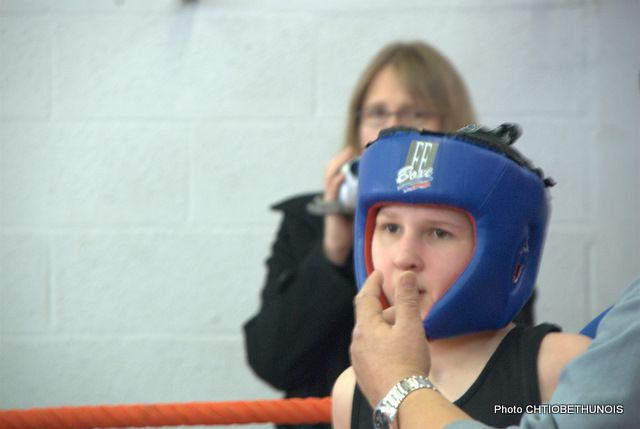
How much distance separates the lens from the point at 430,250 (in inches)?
36.1

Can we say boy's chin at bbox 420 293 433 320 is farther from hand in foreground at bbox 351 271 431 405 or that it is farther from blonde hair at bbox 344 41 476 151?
blonde hair at bbox 344 41 476 151

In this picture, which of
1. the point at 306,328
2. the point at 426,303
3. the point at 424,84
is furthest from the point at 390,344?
the point at 424,84

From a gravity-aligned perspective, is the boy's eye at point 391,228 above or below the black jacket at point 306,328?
above

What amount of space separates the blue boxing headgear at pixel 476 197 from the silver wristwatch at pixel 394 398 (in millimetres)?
194

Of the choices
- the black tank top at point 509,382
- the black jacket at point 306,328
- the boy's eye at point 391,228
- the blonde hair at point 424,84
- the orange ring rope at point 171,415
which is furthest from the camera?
the blonde hair at point 424,84

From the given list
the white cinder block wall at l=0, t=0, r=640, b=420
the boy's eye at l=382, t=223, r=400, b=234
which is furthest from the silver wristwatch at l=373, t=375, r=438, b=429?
the white cinder block wall at l=0, t=0, r=640, b=420

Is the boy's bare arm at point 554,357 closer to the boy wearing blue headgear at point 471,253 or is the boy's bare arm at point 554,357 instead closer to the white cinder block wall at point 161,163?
the boy wearing blue headgear at point 471,253

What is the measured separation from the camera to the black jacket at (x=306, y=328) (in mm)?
1413

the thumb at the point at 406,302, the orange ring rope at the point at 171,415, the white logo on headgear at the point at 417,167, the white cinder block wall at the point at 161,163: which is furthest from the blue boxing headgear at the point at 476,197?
the white cinder block wall at the point at 161,163

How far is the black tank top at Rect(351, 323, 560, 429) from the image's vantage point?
852mm

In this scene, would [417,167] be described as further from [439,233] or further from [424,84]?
[424,84]

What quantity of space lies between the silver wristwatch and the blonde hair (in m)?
0.83

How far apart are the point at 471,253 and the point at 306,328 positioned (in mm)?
557

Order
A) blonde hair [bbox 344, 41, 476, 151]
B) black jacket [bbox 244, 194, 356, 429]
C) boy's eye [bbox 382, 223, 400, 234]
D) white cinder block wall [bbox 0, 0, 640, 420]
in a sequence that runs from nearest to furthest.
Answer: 1. boy's eye [bbox 382, 223, 400, 234]
2. black jacket [bbox 244, 194, 356, 429]
3. blonde hair [bbox 344, 41, 476, 151]
4. white cinder block wall [bbox 0, 0, 640, 420]
